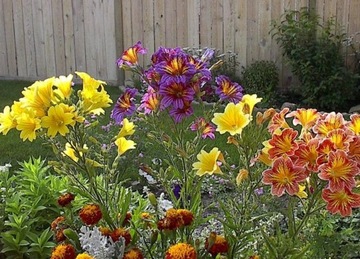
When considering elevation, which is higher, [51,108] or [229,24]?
[51,108]

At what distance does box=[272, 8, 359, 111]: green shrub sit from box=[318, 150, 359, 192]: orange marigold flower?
15.5ft

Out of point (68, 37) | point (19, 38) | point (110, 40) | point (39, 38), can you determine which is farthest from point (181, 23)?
point (19, 38)

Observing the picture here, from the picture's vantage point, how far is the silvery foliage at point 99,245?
159 centimetres

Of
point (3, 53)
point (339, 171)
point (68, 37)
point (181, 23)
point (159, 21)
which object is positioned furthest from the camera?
point (3, 53)

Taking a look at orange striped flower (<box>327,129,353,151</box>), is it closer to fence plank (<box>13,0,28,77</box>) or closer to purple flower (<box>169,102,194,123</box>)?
purple flower (<box>169,102,194,123</box>)

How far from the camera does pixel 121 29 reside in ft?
24.7

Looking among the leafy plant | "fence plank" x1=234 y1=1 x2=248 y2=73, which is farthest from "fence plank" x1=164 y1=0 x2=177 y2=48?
the leafy plant

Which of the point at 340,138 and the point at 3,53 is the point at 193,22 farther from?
the point at 340,138

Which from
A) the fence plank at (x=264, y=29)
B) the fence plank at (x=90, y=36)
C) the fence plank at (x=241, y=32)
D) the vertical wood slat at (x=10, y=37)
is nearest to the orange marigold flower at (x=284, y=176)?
the fence plank at (x=264, y=29)

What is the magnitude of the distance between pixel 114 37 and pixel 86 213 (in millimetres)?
6044

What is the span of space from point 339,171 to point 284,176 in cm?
13

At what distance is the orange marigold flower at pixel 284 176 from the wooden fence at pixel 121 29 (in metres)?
5.23

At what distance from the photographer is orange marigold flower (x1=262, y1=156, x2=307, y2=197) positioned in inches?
55.5

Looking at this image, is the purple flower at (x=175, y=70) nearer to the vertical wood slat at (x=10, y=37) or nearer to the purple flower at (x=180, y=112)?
the purple flower at (x=180, y=112)
